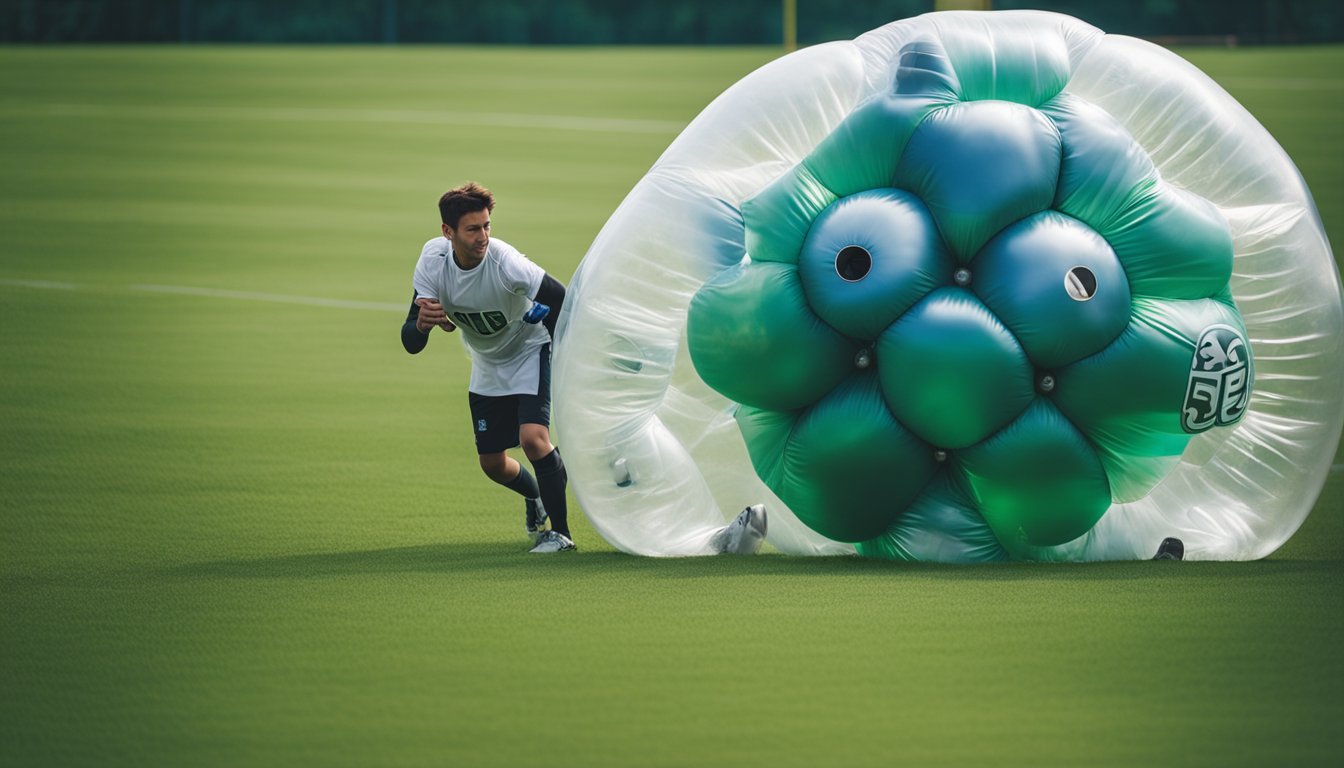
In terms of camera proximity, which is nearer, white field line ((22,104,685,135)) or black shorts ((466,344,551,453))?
black shorts ((466,344,551,453))

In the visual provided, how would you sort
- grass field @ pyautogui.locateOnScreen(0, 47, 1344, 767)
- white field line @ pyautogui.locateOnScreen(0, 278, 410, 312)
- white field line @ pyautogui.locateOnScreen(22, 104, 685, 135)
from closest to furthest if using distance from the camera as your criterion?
grass field @ pyautogui.locateOnScreen(0, 47, 1344, 767)
white field line @ pyautogui.locateOnScreen(0, 278, 410, 312)
white field line @ pyautogui.locateOnScreen(22, 104, 685, 135)

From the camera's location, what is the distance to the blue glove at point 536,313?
7.16 metres

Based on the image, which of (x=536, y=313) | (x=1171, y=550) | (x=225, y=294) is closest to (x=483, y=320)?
(x=536, y=313)

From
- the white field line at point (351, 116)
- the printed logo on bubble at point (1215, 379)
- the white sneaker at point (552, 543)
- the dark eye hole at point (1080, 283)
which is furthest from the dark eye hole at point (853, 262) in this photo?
the white field line at point (351, 116)

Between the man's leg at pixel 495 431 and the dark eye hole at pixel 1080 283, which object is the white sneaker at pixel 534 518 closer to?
the man's leg at pixel 495 431

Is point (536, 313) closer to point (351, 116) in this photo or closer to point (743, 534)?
point (743, 534)

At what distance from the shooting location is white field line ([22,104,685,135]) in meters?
25.7

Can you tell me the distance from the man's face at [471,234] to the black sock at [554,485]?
0.82 meters

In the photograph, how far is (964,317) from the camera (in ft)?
21.0

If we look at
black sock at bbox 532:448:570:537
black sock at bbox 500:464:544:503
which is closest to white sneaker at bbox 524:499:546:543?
black sock at bbox 500:464:544:503

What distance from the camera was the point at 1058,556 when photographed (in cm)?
677

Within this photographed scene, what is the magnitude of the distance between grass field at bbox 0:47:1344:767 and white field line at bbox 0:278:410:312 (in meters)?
0.10

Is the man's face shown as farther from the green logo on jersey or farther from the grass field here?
the grass field

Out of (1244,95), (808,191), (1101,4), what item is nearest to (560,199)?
(1244,95)
